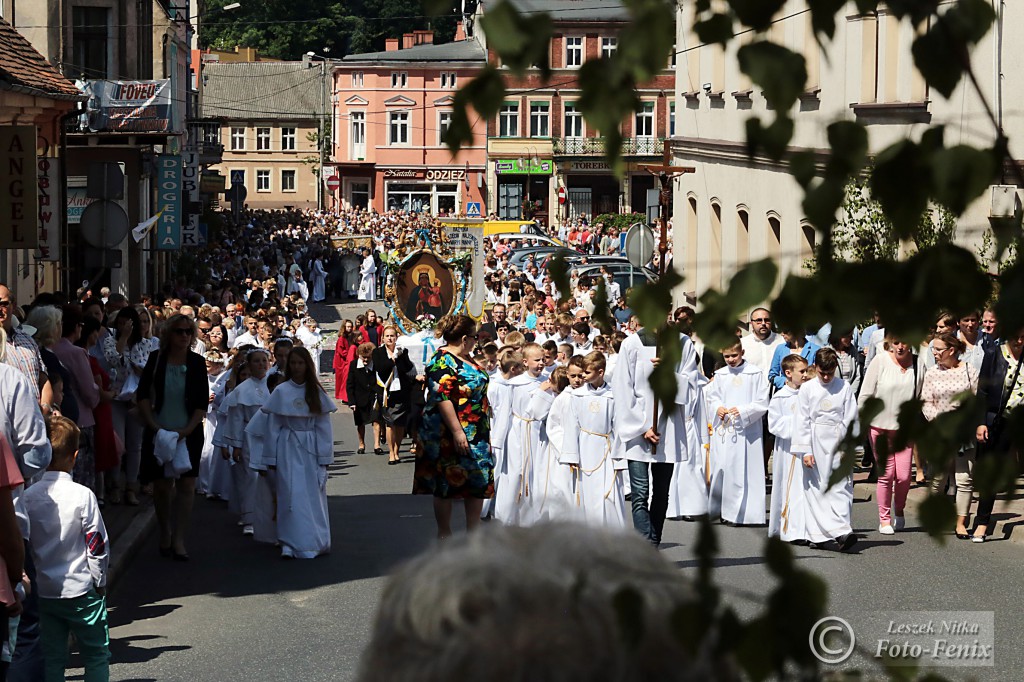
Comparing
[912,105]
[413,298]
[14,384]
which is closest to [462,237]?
[413,298]

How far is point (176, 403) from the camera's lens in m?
12.2

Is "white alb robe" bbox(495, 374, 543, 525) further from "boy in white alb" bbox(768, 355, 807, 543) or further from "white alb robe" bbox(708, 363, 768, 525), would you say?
"boy in white alb" bbox(768, 355, 807, 543)

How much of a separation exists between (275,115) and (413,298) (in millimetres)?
85480

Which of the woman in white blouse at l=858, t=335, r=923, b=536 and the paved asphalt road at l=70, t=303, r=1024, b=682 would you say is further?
the woman in white blouse at l=858, t=335, r=923, b=536

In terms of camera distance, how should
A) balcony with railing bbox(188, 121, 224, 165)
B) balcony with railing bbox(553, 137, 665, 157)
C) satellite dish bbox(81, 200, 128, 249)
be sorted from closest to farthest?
satellite dish bbox(81, 200, 128, 249) < balcony with railing bbox(188, 121, 224, 165) < balcony with railing bbox(553, 137, 665, 157)

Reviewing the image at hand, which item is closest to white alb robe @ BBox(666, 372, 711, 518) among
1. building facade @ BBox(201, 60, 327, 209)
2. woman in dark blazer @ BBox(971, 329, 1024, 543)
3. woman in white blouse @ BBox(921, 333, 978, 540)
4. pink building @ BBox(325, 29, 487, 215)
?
woman in white blouse @ BBox(921, 333, 978, 540)

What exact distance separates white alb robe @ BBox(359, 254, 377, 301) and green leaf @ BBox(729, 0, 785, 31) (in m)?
50.5

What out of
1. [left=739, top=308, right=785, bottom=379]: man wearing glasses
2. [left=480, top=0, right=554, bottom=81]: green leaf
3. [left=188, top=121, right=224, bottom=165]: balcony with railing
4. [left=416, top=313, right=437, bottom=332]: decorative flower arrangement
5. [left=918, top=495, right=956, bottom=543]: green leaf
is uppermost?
[left=188, top=121, right=224, bottom=165]: balcony with railing

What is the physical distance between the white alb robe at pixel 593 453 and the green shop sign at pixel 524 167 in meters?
72.1

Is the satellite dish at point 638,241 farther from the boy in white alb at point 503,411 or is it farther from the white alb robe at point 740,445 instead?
the white alb robe at point 740,445

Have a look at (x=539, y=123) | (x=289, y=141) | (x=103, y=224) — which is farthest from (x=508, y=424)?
(x=289, y=141)

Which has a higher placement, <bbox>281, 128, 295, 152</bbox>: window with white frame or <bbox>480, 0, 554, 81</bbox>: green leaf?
<bbox>281, 128, 295, 152</bbox>: window with white frame

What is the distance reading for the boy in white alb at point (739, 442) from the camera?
574 inches

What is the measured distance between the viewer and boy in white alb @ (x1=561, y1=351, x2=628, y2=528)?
12.9 metres
